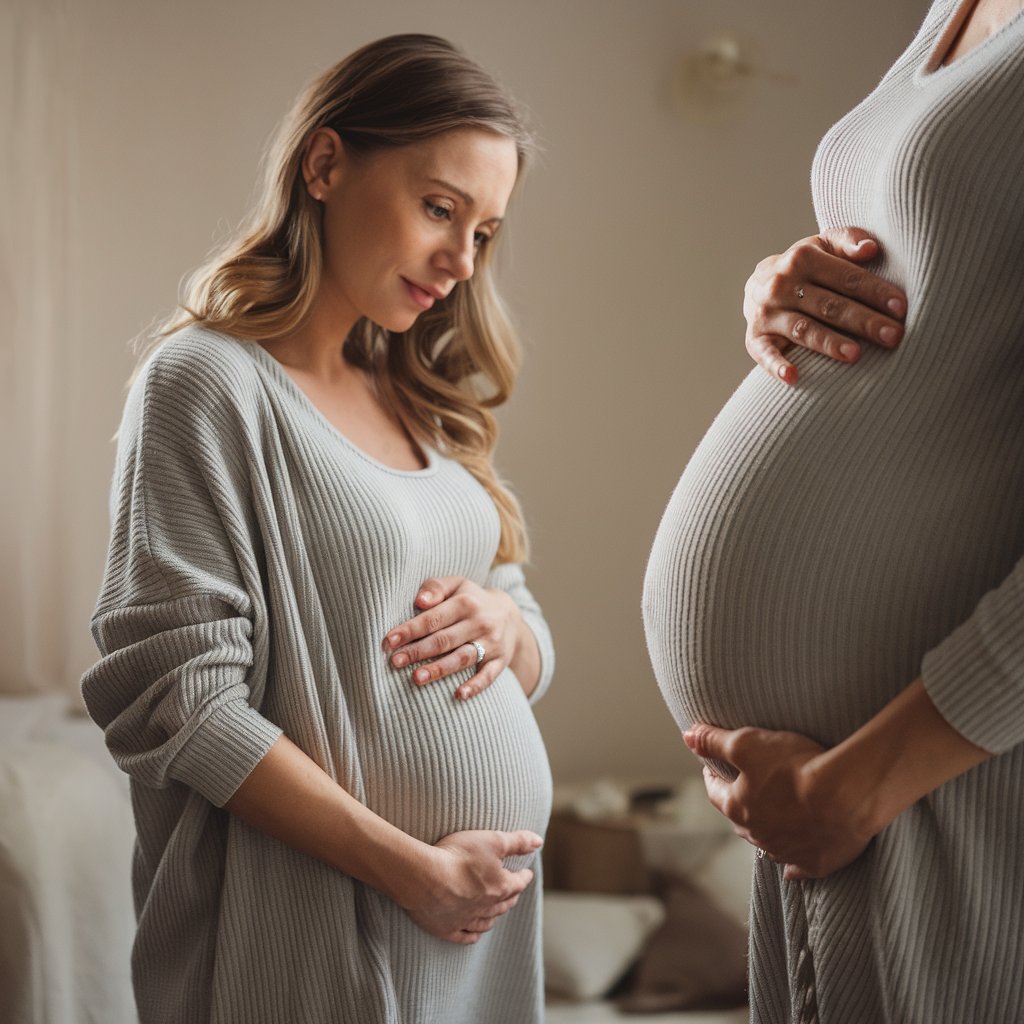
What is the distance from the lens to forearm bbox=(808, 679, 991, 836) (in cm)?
73

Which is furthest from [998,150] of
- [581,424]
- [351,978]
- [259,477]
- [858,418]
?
[581,424]

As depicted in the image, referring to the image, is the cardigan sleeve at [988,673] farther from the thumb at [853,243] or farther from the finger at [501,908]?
the finger at [501,908]

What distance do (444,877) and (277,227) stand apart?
714 millimetres

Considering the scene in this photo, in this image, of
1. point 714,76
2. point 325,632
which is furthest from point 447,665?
point 714,76

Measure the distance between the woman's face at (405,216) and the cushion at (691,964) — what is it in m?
1.45

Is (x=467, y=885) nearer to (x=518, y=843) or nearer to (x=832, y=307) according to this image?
(x=518, y=843)

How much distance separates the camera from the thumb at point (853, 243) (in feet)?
2.84

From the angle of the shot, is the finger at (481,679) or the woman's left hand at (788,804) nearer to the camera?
the woman's left hand at (788,804)

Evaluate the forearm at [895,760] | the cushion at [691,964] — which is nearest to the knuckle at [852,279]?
the forearm at [895,760]

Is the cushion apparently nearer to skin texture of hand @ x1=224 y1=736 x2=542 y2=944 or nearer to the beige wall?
the beige wall

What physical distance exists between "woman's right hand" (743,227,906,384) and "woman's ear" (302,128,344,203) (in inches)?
19.8

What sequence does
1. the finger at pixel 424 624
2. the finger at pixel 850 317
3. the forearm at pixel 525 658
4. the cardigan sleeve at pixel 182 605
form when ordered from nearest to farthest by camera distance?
the finger at pixel 850 317 < the cardigan sleeve at pixel 182 605 < the finger at pixel 424 624 < the forearm at pixel 525 658

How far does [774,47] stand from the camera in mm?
2465

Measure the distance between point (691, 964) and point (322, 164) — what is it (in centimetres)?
164
